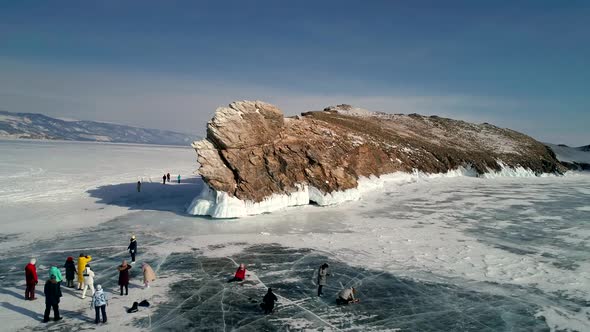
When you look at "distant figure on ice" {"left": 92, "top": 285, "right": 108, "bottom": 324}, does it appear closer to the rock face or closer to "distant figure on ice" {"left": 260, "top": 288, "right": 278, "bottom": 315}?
"distant figure on ice" {"left": 260, "top": 288, "right": 278, "bottom": 315}

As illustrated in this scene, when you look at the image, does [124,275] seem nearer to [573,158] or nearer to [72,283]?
[72,283]

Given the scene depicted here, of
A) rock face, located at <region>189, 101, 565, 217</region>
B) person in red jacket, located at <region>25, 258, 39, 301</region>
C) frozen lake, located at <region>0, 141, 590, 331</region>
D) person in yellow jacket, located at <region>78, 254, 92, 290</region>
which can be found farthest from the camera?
rock face, located at <region>189, 101, 565, 217</region>

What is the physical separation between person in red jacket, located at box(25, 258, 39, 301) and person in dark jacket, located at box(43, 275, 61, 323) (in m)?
1.93

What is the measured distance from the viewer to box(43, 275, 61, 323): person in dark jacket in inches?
461

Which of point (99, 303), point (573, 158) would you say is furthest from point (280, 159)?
point (573, 158)

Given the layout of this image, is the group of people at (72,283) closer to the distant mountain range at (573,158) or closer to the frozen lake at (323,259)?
the frozen lake at (323,259)

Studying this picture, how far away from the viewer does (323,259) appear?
18969 millimetres

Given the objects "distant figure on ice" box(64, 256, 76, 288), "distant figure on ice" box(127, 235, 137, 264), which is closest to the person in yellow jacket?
"distant figure on ice" box(64, 256, 76, 288)

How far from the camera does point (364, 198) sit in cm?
3638

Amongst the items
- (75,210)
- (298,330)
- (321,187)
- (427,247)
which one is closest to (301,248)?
(427,247)

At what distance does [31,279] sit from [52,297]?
2.48 metres

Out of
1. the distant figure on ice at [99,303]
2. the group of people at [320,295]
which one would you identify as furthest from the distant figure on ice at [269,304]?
the distant figure on ice at [99,303]

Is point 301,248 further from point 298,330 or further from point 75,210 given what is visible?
point 75,210

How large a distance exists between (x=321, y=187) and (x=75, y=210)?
21.0 meters
